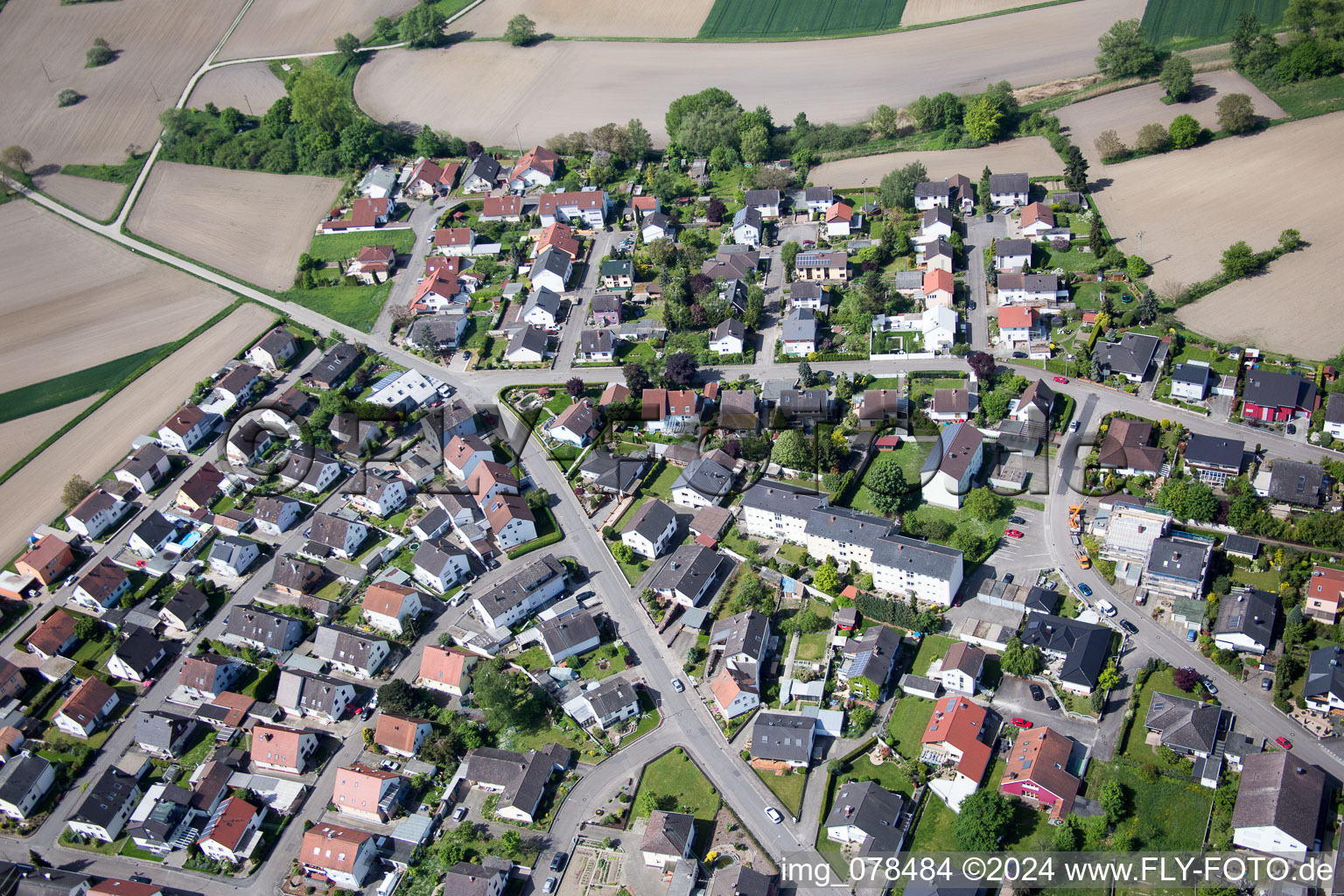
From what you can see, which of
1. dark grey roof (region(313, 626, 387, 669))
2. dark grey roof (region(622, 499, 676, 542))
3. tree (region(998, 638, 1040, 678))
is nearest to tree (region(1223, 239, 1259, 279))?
tree (region(998, 638, 1040, 678))

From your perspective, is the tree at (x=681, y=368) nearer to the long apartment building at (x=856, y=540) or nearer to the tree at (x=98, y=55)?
the long apartment building at (x=856, y=540)

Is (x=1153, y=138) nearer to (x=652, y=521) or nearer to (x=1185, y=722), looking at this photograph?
(x=652, y=521)

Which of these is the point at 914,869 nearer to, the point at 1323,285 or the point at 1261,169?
the point at 1323,285

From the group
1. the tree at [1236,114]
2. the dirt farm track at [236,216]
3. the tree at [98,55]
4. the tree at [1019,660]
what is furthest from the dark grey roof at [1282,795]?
the tree at [98,55]

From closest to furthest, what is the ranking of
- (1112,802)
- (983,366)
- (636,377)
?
1. (1112,802)
2. (983,366)
3. (636,377)

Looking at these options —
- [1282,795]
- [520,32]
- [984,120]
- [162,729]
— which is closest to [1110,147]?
[984,120]

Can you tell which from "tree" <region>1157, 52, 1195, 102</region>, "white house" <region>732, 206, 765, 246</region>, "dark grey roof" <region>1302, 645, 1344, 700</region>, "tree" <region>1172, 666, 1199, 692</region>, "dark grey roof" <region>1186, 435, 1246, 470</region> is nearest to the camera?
"dark grey roof" <region>1302, 645, 1344, 700</region>

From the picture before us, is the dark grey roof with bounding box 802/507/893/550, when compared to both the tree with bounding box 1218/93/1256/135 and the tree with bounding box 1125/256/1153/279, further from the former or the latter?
the tree with bounding box 1218/93/1256/135
